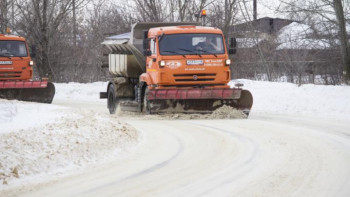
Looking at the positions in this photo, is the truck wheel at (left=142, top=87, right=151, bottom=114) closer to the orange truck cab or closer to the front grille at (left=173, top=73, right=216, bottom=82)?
the orange truck cab

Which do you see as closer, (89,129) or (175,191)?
(175,191)

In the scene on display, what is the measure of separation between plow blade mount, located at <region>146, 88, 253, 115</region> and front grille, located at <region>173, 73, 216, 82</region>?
622mm

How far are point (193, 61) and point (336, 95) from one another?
4950 mm

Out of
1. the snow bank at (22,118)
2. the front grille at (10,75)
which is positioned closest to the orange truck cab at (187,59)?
the snow bank at (22,118)

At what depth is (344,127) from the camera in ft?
37.4

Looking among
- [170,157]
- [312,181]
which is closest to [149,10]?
[170,157]

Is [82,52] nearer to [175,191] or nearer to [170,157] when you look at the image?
[170,157]

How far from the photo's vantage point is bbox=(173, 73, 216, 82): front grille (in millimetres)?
14375

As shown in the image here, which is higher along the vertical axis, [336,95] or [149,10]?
[149,10]

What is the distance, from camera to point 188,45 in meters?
14.5

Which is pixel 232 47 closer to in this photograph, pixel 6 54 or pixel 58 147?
pixel 58 147

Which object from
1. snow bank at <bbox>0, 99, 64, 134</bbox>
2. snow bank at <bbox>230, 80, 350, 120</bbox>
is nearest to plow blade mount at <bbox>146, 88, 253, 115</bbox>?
snow bank at <bbox>230, 80, 350, 120</bbox>

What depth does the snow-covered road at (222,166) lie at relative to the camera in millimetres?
5824

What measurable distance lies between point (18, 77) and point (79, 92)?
5235mm
